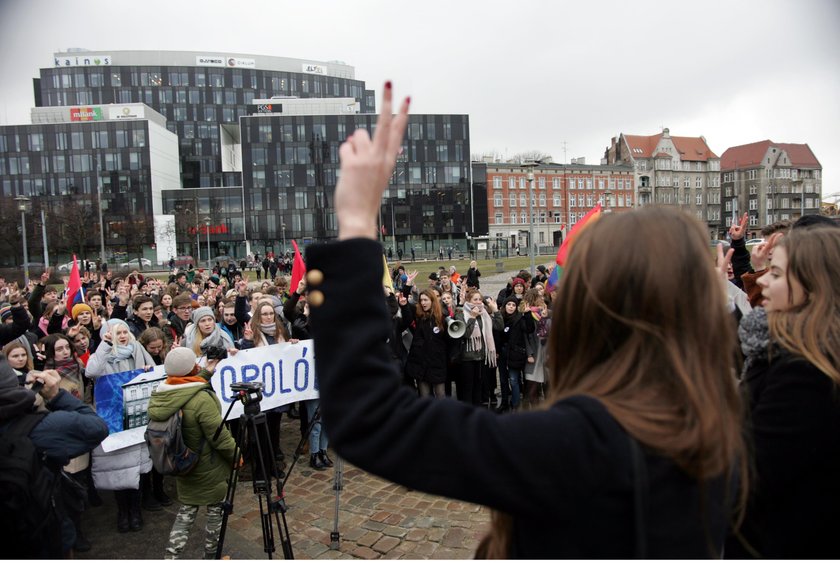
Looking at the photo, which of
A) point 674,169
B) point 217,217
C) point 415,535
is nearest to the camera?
point 415,535

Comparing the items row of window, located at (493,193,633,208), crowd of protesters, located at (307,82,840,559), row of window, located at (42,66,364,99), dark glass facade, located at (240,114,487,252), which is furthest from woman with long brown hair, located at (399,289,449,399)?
row of window, located at (42,66,364,99)

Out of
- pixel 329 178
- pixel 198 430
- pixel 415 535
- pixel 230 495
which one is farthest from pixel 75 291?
pixel 329 178

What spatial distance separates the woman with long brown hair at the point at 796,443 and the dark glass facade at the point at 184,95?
99.3m

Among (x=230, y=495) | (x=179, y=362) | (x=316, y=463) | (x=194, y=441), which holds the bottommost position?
(x=316, y=463)

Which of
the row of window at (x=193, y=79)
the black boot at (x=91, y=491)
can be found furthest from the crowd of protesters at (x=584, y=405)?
the row of window at (x=193, y=79)

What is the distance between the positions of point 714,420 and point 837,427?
99cm

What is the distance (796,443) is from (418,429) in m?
1.40

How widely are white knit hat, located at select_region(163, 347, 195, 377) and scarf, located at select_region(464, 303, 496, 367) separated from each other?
14.9 feet

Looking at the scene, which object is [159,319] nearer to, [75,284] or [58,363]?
[75,284]

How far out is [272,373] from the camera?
6242mm

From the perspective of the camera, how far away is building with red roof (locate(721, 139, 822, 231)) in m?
95.4

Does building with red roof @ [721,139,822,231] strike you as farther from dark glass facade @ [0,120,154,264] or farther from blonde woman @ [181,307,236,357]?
blonde woman @ [181,307,236,357]

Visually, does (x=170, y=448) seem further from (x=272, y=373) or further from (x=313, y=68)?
(x=313, y=68)

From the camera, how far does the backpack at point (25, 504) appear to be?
251 centimetres
